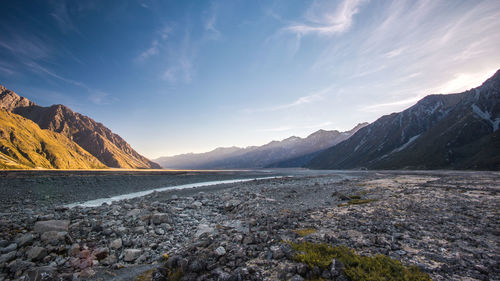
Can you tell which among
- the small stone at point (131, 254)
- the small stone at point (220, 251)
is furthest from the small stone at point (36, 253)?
the small stone at point (220, 251)

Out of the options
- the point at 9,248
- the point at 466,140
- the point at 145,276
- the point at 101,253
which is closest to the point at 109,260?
the point at 101,253

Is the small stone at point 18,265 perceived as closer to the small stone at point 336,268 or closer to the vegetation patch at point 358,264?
the vegetation patch at point 358,264

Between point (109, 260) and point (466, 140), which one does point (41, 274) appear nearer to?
point (109, 260)

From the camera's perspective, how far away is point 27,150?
14512 centimetres

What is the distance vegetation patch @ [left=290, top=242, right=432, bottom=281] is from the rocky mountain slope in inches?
6851

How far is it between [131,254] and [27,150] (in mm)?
215723

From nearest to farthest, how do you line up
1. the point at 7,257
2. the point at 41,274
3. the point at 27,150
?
the point at 41,274, the point at 7,257, the point at 27,150

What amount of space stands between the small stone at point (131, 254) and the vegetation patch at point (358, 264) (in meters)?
8.30

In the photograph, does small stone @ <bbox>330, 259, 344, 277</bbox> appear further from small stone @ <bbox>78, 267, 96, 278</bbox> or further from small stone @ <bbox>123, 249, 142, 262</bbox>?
small stone @ <bbox>78, 267, 96, 278</bbox>

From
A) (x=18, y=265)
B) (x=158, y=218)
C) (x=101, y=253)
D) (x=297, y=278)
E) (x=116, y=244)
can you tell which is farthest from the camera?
(x=158, y=218)

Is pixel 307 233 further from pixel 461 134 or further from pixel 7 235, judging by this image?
pixel 461 134

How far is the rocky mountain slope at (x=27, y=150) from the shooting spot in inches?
5089

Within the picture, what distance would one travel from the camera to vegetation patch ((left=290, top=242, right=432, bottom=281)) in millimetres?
6344

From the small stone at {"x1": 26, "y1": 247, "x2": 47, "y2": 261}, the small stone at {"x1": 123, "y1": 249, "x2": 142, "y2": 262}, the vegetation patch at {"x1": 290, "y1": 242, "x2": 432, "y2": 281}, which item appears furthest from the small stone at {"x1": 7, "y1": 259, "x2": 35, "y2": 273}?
the vegetation patch at {"x1": 290, "y1": 242, "x2": 432, "y2": 281}
